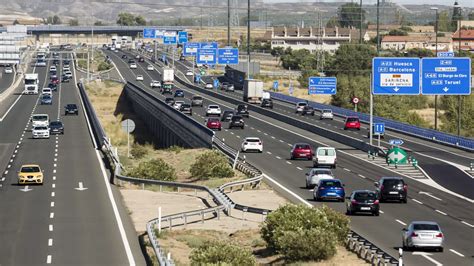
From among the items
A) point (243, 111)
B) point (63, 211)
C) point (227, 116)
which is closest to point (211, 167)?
point (63, 211)

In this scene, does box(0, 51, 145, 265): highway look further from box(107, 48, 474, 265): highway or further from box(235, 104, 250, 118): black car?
box(235, 104, 250, 118): black car

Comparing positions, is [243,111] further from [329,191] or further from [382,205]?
[382,205]

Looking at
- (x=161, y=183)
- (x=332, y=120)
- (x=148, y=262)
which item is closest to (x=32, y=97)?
(x=332, y=120)

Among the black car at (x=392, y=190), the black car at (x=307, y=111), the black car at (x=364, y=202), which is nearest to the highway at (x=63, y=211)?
the black car at (x=364, y=202)

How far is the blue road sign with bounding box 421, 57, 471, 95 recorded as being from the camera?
2746 inches

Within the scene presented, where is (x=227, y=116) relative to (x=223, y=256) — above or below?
below

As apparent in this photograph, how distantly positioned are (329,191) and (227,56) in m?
105

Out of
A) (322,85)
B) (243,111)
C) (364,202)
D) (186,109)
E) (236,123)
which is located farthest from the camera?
(322,85)

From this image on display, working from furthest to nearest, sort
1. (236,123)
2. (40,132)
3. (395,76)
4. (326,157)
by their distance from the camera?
(236,123) → (40,132) → (395,76) → (326,157)

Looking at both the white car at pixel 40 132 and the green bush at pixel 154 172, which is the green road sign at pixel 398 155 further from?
the white car at pixel 40 132

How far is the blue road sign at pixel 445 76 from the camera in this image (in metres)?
69.8

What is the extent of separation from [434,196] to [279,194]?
777cm

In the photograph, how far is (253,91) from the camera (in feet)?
412

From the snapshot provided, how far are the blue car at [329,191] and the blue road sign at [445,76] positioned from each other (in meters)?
24.5
